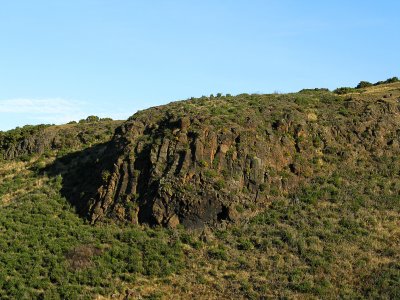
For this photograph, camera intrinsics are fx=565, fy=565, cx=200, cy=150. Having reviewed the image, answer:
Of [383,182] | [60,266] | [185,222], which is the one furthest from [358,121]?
[60,266]

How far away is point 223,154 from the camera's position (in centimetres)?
3781

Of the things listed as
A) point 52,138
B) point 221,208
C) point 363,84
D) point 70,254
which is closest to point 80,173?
point 70,254

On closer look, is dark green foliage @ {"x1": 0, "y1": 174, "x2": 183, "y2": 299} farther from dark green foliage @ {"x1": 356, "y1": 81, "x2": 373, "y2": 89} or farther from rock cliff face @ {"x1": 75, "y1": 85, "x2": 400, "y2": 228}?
dark green foliage @ {"x1": 356, "y1": 81, "x2": 373, "y2": 89}

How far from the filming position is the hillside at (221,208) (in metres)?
30.7

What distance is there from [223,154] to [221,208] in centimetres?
416

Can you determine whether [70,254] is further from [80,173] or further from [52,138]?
[52,138]

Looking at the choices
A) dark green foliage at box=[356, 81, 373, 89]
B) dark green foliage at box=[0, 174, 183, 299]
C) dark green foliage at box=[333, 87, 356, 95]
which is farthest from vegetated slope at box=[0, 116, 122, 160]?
dark green foliage at box=[356, 81, 373, 89]

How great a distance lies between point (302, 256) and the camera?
3231cm

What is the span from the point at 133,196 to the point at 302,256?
11.6m

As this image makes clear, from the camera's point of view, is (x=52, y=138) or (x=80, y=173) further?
(x=52, y=138)

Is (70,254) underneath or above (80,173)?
underneath

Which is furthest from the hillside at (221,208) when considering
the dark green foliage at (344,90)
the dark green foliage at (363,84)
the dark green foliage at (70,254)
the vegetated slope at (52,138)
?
the dark green foliage at (363,84)

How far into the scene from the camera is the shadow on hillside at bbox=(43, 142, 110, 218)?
38.9 m

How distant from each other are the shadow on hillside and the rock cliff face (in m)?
0.17
